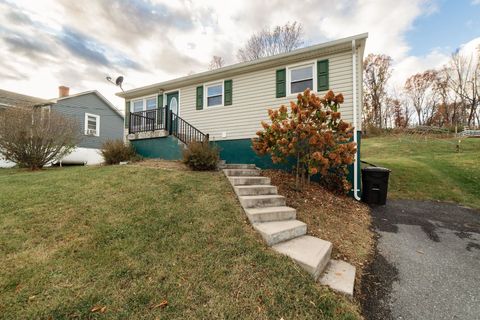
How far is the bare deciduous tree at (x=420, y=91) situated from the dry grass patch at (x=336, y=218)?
3331cm

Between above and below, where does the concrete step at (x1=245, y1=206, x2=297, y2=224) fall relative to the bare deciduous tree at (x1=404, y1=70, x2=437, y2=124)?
below

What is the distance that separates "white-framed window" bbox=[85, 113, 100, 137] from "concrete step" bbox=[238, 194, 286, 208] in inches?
633

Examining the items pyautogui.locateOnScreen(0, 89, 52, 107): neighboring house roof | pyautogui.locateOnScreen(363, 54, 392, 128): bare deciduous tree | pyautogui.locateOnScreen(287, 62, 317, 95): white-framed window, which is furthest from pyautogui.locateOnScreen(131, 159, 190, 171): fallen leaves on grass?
pyautogui.locateOnScreen(363, 54, 392, 128): bare deciduous tree

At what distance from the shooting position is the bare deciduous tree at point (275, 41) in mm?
17984

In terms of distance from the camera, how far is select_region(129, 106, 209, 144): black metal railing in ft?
28.3

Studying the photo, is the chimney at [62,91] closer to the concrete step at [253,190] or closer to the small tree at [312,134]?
the small tree at [312,134]

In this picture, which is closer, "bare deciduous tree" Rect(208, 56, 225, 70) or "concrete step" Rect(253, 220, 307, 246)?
"concrete step" Rect(253, 220, 307, 246)

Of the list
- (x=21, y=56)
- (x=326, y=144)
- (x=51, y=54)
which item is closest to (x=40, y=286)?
(x=326, y=144)

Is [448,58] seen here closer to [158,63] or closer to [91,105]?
[158,63]

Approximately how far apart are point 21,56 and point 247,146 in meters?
15.9

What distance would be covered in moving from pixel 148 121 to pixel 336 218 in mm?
8680

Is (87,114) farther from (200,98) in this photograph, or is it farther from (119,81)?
(200,98)

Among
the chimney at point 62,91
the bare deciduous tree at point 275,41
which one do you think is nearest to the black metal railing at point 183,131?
the bare deciduous tree at point 275,41

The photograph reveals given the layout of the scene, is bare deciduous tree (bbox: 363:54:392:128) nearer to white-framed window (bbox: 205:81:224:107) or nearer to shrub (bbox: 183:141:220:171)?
white-framed window (bbox: 205:81:224:107)
